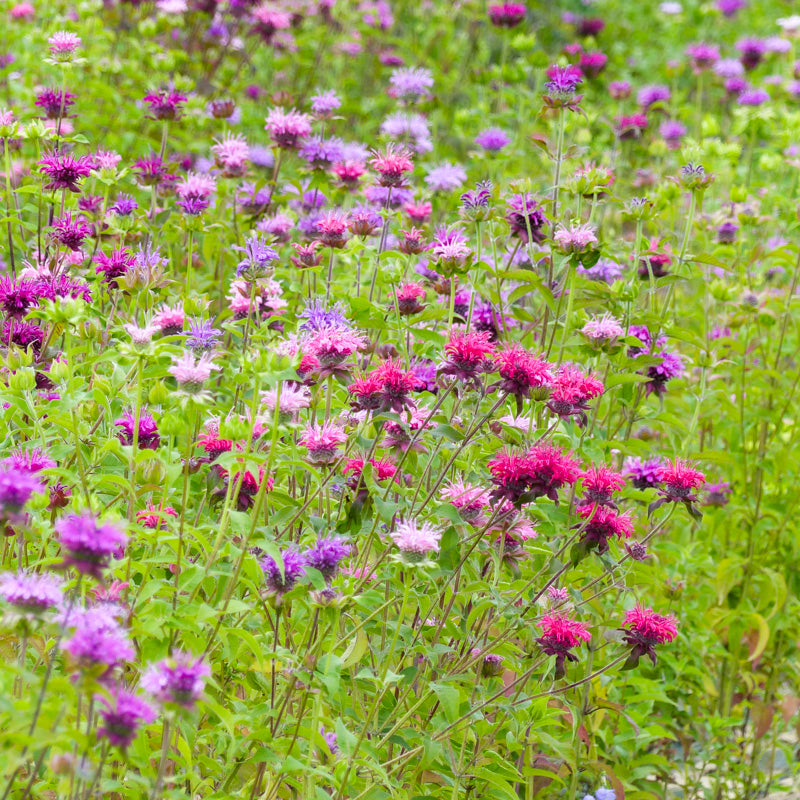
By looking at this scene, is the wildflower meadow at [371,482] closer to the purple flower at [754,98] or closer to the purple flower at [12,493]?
the purple flower at [12,493]

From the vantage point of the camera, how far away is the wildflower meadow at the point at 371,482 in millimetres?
1679

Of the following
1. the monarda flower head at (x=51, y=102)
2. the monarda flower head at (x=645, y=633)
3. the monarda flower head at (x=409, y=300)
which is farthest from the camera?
the monarda flower head at (x=51, y=102)

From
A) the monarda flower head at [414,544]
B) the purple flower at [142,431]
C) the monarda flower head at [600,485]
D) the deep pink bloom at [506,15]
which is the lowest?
the purple flower at [142,431]

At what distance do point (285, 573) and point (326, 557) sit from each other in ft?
Answer: 0.25

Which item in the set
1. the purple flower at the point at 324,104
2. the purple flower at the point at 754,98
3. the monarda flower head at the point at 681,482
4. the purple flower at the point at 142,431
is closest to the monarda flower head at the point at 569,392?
the monarda flower head at the point at 681,482

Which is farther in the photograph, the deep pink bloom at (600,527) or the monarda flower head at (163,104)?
the monarda flower head at (163,104)

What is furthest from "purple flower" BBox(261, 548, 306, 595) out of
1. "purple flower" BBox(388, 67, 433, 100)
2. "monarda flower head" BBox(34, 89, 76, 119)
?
"purple flower" BBox(388, 67, 433, 100)

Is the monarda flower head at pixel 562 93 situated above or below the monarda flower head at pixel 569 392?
above

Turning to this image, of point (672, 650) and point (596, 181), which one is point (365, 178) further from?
point (672, 650)

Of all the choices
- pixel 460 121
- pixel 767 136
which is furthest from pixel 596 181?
pixel 767 136

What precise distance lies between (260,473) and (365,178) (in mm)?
1323

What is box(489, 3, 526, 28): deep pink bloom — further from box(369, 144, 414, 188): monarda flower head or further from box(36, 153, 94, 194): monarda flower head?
box(36, 153, 94, 194): monarda flower head

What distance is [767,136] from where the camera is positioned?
4.64m

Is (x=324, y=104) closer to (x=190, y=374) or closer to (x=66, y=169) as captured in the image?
(x=66, y=169)
